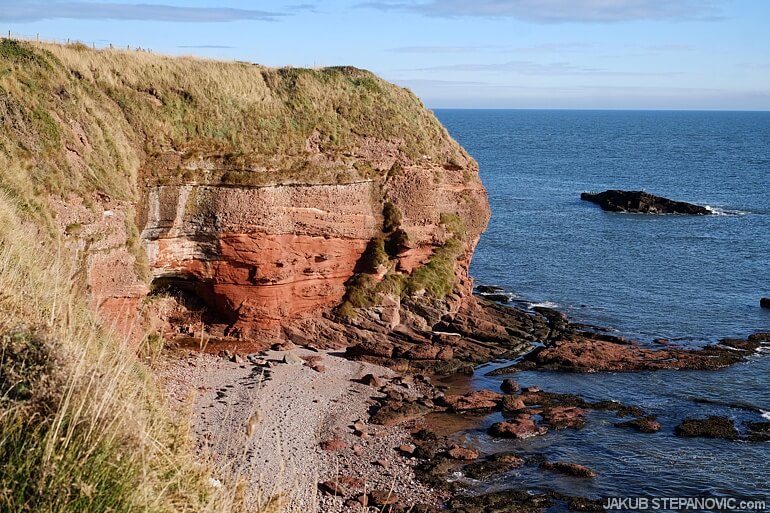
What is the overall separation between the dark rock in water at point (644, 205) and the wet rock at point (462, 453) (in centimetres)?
6284

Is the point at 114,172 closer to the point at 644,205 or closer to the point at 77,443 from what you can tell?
the point at 77,443

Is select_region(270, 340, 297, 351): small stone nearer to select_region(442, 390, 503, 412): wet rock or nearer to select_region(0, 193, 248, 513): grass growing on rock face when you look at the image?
select_region(442, 390, 503, 412): wet rock

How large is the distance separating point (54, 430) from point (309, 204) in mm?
29086

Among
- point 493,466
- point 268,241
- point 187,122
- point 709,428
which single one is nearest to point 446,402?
point 493,466

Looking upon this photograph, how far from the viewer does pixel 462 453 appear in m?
27.0

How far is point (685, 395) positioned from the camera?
33.7 m

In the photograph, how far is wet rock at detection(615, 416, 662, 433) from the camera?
29812mm

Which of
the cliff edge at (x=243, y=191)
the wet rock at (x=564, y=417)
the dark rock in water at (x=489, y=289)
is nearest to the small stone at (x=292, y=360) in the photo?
the cliff edge at (x=243, y=191)

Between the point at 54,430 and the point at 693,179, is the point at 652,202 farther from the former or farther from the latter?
the point at 54,430

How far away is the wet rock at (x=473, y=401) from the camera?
31.4m

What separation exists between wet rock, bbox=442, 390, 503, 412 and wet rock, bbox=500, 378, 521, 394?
1231 mm

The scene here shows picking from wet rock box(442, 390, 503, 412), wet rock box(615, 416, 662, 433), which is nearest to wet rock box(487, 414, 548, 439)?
wet rock box(442, 390, 503, 412)

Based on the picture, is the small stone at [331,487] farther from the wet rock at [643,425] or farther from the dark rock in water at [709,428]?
the dark rock in water at [709,428]

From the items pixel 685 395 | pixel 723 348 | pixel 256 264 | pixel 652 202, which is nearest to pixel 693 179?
pixel 652 202
